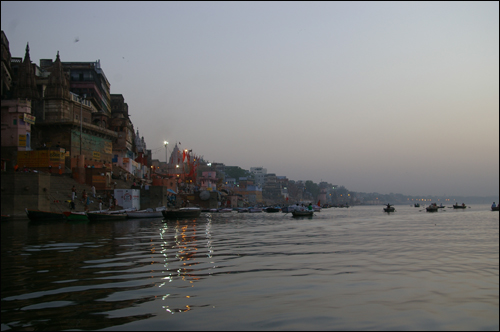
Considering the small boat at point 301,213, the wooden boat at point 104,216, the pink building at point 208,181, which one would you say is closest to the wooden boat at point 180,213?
the wooden boat at point 104,216

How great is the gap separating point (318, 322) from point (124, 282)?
555 cm

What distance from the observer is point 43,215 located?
130ft

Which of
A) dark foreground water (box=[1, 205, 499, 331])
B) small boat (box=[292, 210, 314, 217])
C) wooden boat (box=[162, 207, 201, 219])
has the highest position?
dark foreground water (box=[1, 205, 499, 331])

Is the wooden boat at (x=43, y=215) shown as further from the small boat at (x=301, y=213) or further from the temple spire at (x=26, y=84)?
the small boat at (x=301, y=213)

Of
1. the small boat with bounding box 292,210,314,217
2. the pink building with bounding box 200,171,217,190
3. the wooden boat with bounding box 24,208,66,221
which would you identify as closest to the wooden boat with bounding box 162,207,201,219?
the wooden boat with bounding box 24,208,66,221

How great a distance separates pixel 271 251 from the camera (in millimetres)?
18000

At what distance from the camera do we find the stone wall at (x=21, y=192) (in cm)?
4169

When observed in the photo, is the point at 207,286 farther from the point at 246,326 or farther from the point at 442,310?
the point at 442,310

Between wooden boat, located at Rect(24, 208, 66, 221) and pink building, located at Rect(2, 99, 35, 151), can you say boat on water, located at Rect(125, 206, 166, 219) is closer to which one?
wooden boat, located at Rect(24, 208, 66, 221)

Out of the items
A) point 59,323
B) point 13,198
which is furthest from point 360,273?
point 13,198

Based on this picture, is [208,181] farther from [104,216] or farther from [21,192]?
[21,192]

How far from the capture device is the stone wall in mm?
41688

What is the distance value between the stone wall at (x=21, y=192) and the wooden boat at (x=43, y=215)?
2.28m

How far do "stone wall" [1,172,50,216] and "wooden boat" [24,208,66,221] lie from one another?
89.8 inches
